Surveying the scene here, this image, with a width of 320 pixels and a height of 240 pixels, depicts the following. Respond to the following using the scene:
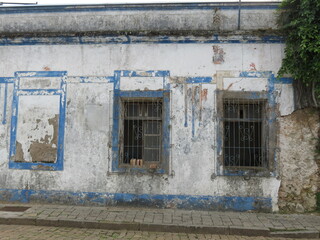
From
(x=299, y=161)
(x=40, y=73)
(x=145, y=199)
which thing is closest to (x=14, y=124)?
(x=40, y=73)

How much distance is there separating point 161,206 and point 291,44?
4.45 metres

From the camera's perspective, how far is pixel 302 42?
5926mm

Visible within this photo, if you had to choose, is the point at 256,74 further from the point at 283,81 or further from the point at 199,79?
the point at 199,79

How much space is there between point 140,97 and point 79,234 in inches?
122

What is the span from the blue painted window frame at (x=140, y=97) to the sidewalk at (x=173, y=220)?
3.01 feet

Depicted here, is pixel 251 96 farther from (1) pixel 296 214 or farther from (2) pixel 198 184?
(1) pixel 296 214

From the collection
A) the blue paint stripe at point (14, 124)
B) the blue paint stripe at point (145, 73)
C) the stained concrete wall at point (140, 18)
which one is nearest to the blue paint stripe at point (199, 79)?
the blue paint stripe at point (145, 73)

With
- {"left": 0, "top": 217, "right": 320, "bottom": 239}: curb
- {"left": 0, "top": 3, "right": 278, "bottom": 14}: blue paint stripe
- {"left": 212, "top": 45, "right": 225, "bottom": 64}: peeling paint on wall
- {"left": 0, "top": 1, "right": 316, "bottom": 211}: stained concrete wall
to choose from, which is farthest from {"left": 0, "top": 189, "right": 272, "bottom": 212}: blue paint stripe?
{"left": 0, "top": 3, "right": 278, "bottom": 14}: blue paint stripe

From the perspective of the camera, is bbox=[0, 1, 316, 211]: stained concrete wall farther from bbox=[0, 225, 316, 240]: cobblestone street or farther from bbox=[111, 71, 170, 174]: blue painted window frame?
bbox=[0, 225, 316, 240]: cobblestone street

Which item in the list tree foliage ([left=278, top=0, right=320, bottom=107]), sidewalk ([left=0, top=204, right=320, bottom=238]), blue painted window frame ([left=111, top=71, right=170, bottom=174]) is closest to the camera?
sidewalk ([left=0, top=204, right=320, bottom=238])

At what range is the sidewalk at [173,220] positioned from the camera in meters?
5.30

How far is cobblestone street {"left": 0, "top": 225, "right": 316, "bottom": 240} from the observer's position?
4.91m

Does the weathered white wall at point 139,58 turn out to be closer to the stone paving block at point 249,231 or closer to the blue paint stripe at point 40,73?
the blue paint stripe at point 40,73

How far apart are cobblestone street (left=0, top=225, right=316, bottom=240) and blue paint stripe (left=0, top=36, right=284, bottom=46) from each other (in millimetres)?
4081
